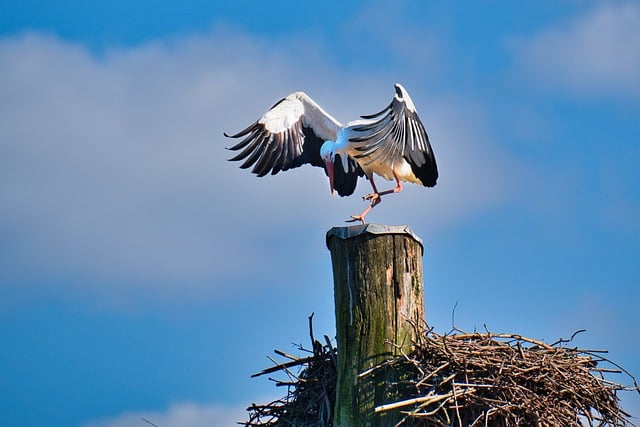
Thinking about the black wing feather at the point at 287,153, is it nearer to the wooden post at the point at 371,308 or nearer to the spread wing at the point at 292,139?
the spread wing at the point at 292,139

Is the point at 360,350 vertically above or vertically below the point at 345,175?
below

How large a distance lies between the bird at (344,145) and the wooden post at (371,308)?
308 cm

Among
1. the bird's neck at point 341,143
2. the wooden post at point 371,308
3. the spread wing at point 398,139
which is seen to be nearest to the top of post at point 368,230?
the wooden post at point 371,308

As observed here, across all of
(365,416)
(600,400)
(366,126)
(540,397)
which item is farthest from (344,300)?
(366,126)

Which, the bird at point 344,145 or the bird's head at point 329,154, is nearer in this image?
the bird at point 344,145

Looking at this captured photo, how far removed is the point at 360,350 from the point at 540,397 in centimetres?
115

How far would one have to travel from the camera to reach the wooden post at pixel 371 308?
5.28 metres

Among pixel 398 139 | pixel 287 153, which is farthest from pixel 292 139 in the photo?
pixel 398 139

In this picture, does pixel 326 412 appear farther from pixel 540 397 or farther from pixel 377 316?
pixel 540 397

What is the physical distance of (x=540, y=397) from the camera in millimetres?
5551

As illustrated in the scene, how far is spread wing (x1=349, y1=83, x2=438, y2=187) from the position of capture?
28.2ft

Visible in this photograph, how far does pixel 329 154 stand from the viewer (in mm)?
9539

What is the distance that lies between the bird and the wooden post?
3.08 meters

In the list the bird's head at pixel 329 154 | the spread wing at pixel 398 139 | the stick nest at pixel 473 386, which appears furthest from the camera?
the bird's head at pixel 329 154
